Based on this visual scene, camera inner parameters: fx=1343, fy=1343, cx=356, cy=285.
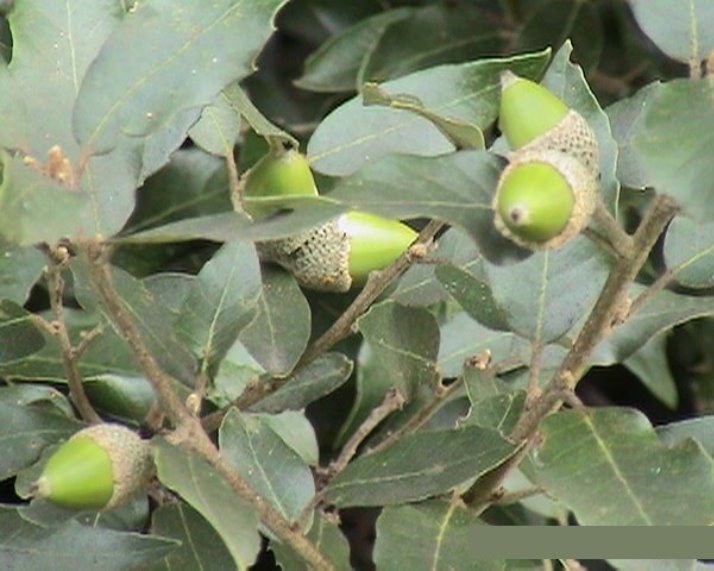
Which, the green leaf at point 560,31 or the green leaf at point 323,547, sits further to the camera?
the green leaf at point 560,31

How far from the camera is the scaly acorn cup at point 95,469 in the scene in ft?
2.78

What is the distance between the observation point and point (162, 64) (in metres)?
0.88

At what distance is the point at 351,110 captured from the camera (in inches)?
43.8

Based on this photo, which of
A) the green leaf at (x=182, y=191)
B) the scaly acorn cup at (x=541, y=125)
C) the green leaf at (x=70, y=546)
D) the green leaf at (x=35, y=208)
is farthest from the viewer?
the green leaf at (x=182, y=191)

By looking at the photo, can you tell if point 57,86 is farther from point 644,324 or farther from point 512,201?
point 644,324

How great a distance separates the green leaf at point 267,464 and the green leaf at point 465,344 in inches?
11.7

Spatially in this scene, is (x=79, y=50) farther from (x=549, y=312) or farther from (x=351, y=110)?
(x=549, y=312)

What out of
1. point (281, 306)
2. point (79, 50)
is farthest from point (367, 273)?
point (79, 50)

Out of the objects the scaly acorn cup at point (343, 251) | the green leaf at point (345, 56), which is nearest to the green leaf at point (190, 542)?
the scaly acorn cup at point (343, 251)

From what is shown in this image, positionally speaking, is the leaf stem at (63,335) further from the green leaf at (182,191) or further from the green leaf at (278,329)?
the green leaf at (182,191)

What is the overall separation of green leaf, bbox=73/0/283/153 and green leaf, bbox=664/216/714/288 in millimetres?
357

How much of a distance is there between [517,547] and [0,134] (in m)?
0.45

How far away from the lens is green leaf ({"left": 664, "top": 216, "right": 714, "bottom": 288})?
103 centimetres

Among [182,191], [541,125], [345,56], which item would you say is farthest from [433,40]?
[541,125]
